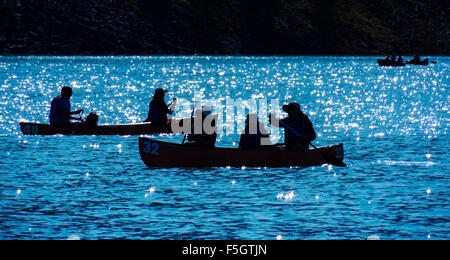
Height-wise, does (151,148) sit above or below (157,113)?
below

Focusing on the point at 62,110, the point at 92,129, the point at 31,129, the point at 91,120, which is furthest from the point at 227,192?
the point at 31,129

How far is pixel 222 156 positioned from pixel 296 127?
260cm

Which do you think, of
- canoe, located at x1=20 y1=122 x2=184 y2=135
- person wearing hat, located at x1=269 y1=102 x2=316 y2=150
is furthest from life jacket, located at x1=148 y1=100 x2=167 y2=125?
person wearing hat, located at x1=269 y1=102 x2=316 y2=150

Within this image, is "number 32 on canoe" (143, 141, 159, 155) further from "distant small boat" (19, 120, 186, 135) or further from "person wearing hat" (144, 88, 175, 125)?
"distant small boat" (19, 120, 186, 135)

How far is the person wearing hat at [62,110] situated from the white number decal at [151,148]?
24.4 ft

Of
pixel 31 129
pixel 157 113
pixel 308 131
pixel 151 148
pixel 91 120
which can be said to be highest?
pixel 157 113

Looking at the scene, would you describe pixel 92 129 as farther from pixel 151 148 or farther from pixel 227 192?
pixel 227 192

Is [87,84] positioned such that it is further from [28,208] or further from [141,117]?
[28,208]

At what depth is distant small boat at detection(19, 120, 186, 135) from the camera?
128 feet

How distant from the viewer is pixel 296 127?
29.0 m

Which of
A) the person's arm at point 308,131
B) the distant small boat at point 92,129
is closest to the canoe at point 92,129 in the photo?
the distant small boat at point 92,129

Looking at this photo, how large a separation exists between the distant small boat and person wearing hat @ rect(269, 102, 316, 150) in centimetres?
1212

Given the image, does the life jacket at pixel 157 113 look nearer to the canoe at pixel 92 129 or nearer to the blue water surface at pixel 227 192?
the canoe at pixel 92 129
